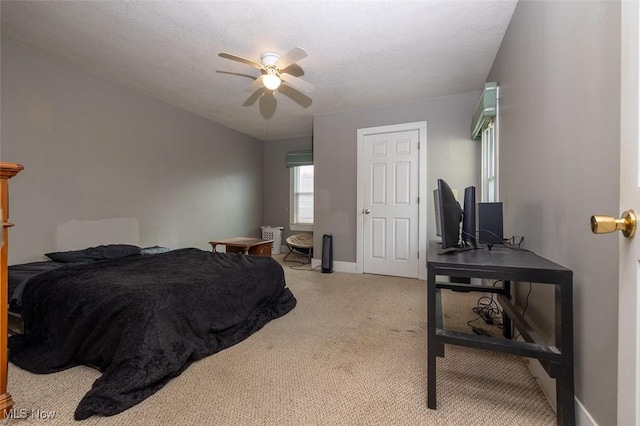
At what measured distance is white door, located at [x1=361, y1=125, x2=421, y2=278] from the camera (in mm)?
4023

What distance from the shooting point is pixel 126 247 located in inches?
122

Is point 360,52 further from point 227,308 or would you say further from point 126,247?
point 126,247

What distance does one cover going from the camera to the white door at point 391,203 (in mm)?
4023

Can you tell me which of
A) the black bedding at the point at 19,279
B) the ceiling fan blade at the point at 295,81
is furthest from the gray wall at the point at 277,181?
the black bedding at the point at 19,279

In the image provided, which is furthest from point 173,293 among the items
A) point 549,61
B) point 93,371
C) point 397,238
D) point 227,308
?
point 397,238

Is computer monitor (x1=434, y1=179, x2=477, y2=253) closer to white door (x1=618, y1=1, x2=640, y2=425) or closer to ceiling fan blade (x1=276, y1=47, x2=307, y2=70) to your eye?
white door (x1=618, y1=1, x2=640, y2=425)

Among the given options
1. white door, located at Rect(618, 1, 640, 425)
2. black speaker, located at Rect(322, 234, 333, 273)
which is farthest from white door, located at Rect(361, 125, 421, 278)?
white door, located at Rect(618, 1, 640, 425)

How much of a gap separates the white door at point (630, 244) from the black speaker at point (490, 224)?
134cm

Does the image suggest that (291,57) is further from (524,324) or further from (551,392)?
(551,392)

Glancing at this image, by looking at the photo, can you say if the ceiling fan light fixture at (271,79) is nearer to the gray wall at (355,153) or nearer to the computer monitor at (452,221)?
the computer monitor at (452,221)


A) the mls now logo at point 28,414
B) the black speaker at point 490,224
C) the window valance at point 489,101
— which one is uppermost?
the window valance at point 489,101

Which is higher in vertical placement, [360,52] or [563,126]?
[360,52]

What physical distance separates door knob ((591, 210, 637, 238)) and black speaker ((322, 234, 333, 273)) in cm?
388

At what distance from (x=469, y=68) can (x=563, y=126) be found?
217cm
